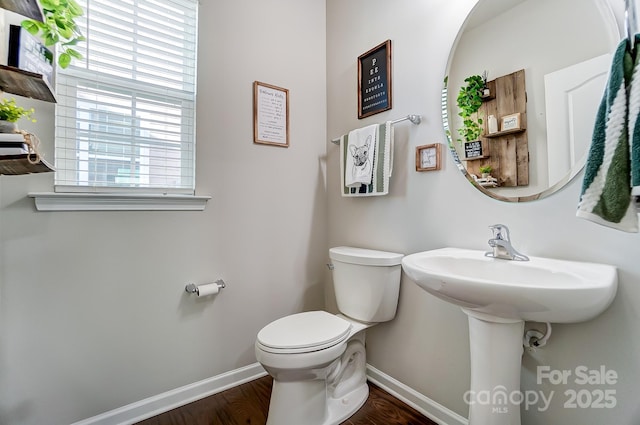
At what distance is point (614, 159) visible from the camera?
676 millimetres

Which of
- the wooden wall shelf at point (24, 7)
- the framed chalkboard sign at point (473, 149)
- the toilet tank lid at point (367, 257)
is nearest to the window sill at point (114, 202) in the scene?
the wooden wall shelf at point (24, 7)

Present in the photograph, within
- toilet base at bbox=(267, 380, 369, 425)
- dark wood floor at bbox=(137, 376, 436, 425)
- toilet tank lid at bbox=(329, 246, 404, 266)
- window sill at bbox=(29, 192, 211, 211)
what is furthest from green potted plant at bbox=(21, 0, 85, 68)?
dark wood floor at bbox=(137, 376, 436, 425)

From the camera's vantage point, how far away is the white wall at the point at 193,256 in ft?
3.93

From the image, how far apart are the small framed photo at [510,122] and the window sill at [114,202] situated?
4.74 feet

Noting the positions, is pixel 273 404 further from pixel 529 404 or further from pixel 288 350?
pixel 529 404

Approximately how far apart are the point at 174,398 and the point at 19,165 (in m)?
1.28

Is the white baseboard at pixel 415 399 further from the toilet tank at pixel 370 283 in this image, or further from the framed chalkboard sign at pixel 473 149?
the framed chalkboard sign at pixel 473 149

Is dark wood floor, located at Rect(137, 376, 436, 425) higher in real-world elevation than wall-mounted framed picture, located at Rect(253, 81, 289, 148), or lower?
lower

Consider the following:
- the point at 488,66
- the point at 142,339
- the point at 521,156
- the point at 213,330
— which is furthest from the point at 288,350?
Answer: the point at 488,66

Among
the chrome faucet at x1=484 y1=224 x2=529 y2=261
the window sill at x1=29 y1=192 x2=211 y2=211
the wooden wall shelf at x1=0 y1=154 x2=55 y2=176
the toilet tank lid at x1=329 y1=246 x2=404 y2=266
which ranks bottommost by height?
the toilet tank lid at x1=329 y1=246 x2=404 y2=266

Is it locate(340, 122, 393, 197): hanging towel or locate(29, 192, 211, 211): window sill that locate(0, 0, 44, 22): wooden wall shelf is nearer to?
locate(29, 192, 211, 211): window sill

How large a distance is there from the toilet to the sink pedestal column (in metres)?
0.55

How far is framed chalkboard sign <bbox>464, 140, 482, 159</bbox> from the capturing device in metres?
1.24

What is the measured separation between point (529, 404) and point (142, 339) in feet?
5.66
